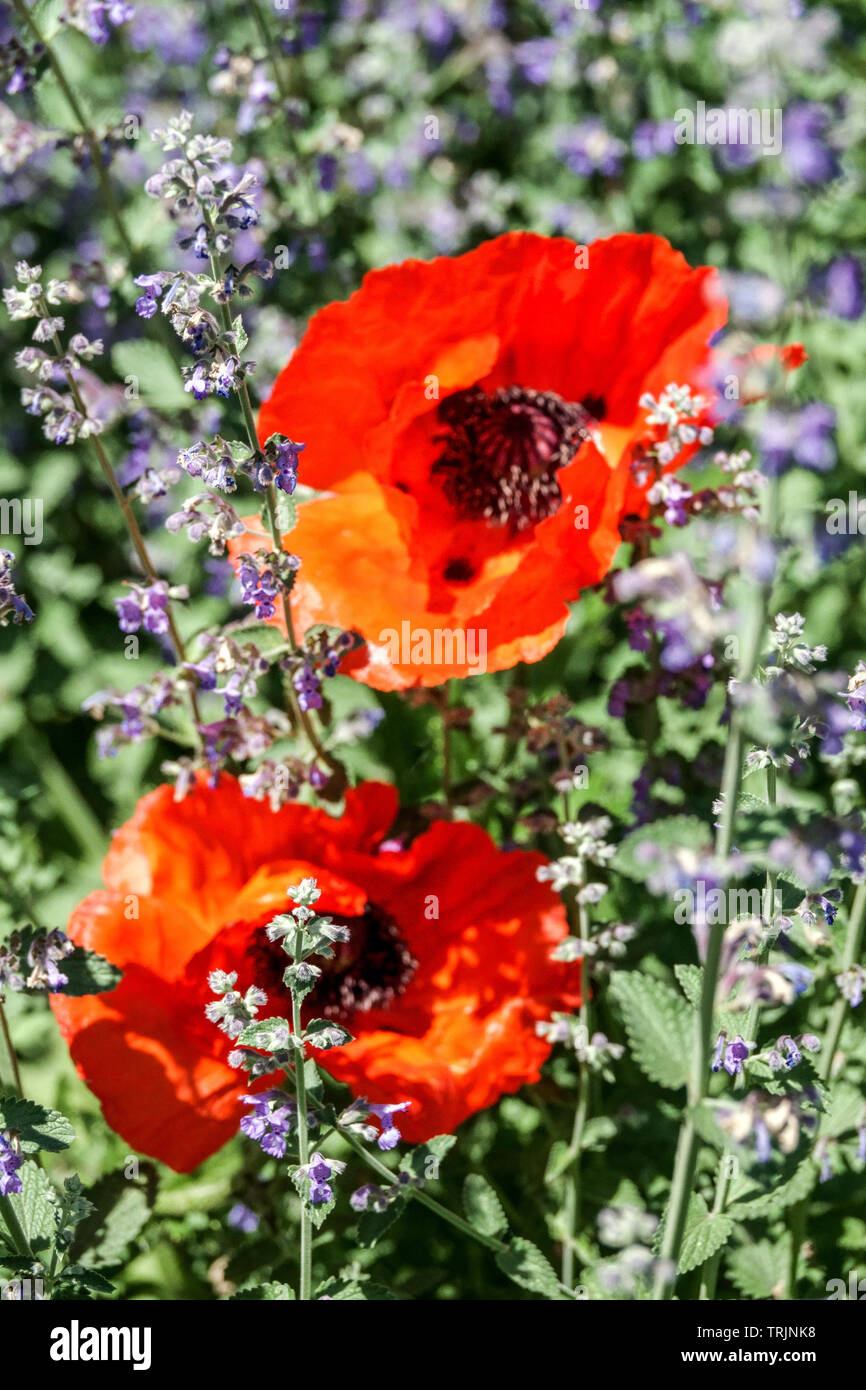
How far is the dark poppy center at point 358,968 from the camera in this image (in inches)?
93.7

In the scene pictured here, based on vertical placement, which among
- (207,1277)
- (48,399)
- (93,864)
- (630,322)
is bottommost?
(207,1277)

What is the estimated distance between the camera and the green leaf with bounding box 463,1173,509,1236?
2064 millimetres

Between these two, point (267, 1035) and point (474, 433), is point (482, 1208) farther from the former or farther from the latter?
point (474, 433)

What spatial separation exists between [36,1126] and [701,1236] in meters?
0.82

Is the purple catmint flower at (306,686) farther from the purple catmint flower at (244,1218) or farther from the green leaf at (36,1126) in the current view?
the purple catmint flower at (244,1218)

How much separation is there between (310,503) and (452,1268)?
1287 millimetres

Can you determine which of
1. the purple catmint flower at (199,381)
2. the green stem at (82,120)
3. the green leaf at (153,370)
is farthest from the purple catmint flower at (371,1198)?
the green stem at (82,120)

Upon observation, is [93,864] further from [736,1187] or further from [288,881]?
[736,1187]

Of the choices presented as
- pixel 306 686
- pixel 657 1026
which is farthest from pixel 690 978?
pixel 306 686

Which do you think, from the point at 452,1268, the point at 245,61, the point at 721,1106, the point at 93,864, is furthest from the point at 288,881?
the point at 245,61

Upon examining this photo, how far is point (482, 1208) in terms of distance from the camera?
2070 millimetres

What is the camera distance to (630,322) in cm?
230

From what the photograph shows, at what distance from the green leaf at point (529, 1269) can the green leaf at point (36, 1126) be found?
59 centimetres

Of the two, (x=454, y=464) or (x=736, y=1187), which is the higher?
(x=454, y=464)
